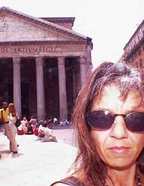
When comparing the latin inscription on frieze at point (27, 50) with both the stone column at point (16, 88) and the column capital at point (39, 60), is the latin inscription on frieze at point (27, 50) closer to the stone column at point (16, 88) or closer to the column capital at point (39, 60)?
the column capital at point (39, 60)

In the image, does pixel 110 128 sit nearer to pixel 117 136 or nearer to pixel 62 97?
pixel 117 136

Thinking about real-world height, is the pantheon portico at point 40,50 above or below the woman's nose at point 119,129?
above

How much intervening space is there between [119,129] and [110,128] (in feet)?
0.09

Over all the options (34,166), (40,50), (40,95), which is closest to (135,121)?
(34,166)

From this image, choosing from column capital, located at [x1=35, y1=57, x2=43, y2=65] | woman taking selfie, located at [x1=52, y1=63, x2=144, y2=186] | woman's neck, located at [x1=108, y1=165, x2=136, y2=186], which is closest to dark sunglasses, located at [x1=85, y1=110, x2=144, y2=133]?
woman taking selfie, located at [x1=52, y1=63, x2=144, y2=186]

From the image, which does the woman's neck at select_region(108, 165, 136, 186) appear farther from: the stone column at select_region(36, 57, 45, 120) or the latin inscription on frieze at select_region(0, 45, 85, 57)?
the latin inscription on frieze at select_region(0, 45, 85, 57)

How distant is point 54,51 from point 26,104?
27.0ft

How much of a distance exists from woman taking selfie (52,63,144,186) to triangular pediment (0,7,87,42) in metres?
42.9

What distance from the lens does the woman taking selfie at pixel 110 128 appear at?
1623 mm

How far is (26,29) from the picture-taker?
4628cm

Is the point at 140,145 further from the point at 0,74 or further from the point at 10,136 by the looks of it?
the point at 0,74

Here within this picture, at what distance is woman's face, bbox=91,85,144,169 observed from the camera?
1604 mm

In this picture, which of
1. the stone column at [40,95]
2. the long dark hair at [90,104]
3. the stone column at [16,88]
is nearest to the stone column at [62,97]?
the stone column at [40,95]

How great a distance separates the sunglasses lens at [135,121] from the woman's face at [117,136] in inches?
0.5
